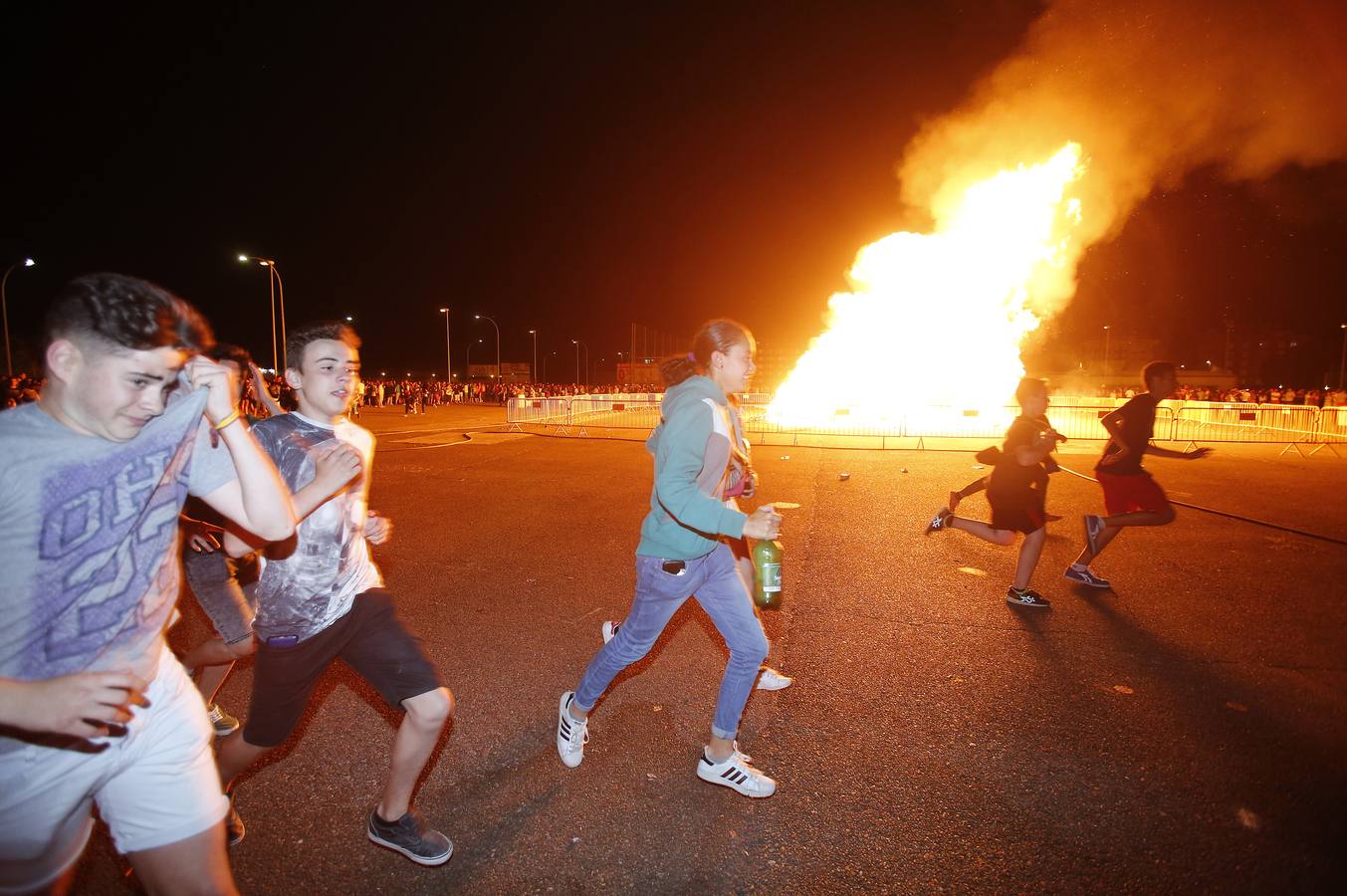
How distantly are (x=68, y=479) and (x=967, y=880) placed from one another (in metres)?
3.06

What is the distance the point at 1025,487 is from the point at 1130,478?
4.02 feet

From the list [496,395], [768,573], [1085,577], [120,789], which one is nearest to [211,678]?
[120,789]

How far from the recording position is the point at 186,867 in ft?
5.38

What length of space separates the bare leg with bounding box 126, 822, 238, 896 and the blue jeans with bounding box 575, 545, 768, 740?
5.47 feet

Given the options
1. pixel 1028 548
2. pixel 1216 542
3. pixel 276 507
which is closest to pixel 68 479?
pixel 276 507

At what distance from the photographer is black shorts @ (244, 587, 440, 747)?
7.73ft

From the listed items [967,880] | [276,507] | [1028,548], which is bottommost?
[967,880]

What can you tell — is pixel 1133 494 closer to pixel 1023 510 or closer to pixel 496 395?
pixel 1023 510

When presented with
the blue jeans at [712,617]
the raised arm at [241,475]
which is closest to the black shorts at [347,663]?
the raised arm at [241,475]

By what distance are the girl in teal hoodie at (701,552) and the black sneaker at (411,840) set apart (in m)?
0.76

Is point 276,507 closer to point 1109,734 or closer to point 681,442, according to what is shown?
point 681,442

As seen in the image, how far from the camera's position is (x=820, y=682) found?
4.08 m

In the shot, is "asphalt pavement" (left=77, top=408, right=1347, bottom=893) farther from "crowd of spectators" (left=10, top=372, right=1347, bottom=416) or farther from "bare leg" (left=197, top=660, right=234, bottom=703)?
"crowd of spectators" (left=10, top=372, right=1347, bottom=416)

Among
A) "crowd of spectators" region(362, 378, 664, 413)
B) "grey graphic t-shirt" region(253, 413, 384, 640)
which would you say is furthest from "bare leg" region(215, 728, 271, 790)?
"crowd of spectators" region(362, 378, 664, 413)
